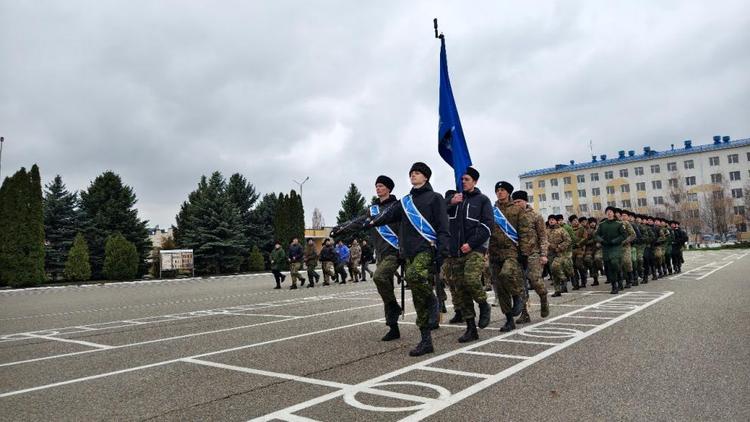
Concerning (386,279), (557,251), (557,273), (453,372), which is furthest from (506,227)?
(557,251)

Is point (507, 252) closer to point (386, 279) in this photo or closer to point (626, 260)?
point (386, 279)

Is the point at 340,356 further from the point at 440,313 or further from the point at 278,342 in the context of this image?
the point at 440,313

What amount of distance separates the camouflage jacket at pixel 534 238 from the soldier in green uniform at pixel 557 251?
13.1 ft

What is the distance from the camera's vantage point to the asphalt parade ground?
361 cm

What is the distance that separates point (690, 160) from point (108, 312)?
297 feet

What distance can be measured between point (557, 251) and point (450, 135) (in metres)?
5.05

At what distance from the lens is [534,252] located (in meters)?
8.05

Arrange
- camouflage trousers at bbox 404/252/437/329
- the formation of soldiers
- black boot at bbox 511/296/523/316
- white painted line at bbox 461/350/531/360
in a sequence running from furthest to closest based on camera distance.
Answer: black boot at bbox 511/296/523/316 → the formation of soldiers → camouflage trousers at bbox 404/252/437/329 → white painted line at bbox 461/350/531/360

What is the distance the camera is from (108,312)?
41.0 feet

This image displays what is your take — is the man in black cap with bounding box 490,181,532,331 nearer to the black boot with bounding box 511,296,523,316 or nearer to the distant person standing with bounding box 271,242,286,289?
the black boot with bounding box 511,296,523,316

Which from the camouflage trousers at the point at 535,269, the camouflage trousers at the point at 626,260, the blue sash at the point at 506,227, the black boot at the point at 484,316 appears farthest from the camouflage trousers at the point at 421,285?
the camouflage trousers at the point at 626,260

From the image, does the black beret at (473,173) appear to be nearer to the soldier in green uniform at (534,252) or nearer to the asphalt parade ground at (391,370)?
the soldier in green uniform at (534,252)

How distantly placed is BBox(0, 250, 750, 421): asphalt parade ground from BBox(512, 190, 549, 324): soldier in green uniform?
0.43 metres

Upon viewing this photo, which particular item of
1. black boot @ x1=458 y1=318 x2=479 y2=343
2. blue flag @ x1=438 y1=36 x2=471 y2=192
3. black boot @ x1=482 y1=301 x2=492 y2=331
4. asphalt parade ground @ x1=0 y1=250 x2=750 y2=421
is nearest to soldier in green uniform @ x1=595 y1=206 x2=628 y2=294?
A: asphalt parade ground @ x1=0 y1=250 x2=750 y2=421
